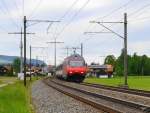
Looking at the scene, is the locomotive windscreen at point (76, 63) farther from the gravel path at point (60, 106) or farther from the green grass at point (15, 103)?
the gravel path at point (60, 106)

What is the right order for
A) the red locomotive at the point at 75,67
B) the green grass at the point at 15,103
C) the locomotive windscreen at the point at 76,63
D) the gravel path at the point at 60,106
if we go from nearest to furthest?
1. the green grass at the point at 15,103
2. the gravel path at the point at 60,106
3. the red locomotive at the point at 75,67
4. the locomotive windscreen at the point at 76,63

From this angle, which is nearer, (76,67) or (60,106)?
(60,106)

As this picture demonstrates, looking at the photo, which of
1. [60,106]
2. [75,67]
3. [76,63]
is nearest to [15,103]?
[60,106]

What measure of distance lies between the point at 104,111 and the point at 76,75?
4911 centimetres

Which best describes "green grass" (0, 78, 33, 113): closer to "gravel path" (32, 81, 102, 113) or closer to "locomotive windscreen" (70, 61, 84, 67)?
"gravel path" (32, 81, 102, 113)

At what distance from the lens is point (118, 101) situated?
29.1 m

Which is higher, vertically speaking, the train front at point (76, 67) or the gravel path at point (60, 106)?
the train front at point (76, 67)

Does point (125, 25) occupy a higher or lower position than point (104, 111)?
higher

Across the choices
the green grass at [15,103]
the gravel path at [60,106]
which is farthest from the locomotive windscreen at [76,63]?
the gravel path at [60,106]

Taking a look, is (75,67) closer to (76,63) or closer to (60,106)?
(76,63)

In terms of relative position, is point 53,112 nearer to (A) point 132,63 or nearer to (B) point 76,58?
(B) point 76,58

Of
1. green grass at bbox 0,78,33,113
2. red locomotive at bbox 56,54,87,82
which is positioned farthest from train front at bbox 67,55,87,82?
green grass at bbox 0,78,33,113

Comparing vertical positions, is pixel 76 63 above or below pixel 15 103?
above

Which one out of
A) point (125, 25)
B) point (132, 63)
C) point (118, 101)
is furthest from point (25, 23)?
point (132, 63)
